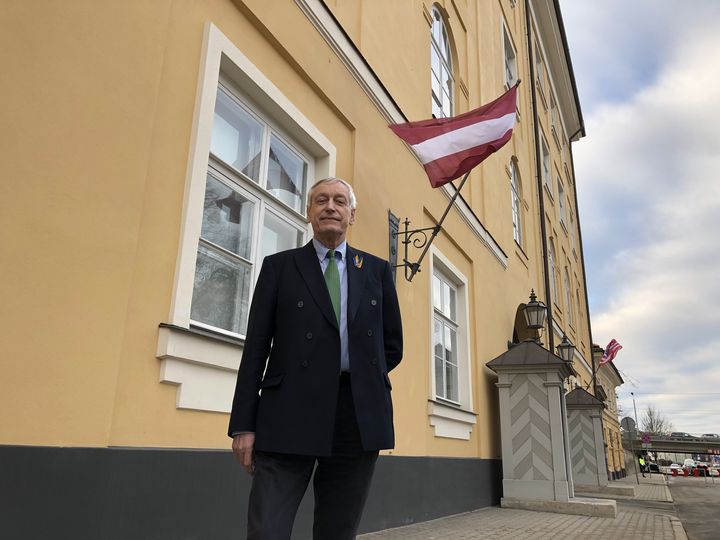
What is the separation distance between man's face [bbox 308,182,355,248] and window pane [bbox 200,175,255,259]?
6.09 feet

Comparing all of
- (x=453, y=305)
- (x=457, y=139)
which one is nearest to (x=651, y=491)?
(x=453, y=305)

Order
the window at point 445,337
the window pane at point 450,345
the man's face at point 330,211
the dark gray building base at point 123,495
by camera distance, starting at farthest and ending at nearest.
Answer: the window pane at point 450,345 < the window at point 445,337 < the dark gray building base at point 123,495 < the man's face at point 330,211

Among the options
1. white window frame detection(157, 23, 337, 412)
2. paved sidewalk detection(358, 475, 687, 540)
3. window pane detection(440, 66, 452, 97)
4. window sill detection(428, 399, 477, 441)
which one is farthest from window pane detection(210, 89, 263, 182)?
window pane detection(440, 66, 452, 97)

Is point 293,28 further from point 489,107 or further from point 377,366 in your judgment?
point 377,366

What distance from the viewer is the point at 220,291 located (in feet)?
13.5

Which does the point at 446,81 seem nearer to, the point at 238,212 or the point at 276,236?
the point at 276,236

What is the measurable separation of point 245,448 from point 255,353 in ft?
1.08

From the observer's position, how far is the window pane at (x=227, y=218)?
413 cm

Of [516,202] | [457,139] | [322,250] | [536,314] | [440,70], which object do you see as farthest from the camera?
[516,202]

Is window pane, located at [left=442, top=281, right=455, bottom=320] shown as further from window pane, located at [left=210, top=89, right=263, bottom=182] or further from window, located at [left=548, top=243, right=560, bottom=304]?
window, located at [left=548, top=243, right=560, bottom=304]

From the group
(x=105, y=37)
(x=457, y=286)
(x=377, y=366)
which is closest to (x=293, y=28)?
(x=105, y=37)

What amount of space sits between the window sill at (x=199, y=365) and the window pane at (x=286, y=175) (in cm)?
154

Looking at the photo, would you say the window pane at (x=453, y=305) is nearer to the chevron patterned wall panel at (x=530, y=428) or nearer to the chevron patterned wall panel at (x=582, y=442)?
the chevron patterned wall panel at (x=530, y=428)

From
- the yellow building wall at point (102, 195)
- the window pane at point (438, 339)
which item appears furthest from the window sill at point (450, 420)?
the yellow building wall at point (102, 195)
